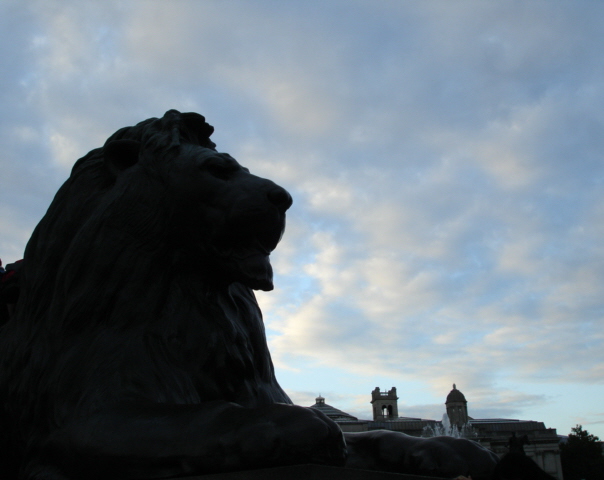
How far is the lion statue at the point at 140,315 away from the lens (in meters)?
1.85

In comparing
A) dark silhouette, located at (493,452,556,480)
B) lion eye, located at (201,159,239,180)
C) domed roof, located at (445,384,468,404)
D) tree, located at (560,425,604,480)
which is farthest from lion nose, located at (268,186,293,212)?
domed roof, located at (445,384,468,404)

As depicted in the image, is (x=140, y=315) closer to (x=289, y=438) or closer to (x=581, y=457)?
(x=289, y=438)

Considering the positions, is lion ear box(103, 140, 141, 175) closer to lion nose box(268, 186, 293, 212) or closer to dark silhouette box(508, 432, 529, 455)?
lion nose box(268, 186, 293, 212)

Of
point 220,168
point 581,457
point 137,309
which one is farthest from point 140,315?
point 581,457

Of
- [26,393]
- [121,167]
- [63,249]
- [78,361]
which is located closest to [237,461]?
[78,361]

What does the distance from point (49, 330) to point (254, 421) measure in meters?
0.98

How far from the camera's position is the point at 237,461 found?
1.61 metres

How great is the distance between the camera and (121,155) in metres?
2.46

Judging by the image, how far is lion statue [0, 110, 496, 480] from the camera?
6.07 ft

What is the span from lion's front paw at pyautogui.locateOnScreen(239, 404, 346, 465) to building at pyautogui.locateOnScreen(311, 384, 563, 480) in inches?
1724

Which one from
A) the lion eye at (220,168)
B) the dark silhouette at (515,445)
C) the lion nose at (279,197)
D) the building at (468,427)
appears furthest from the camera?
the building at (468,427)

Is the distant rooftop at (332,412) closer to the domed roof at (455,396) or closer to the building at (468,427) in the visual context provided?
the building at (468,427)

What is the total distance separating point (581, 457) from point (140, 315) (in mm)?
64690

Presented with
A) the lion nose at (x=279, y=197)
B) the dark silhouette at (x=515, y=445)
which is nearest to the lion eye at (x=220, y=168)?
the lion nose at (x=279, y=197)
